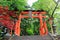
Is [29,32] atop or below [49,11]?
below

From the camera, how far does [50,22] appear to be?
11711 mm

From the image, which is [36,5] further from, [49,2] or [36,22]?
[36,22]

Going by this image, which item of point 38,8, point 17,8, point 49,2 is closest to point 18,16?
point 17,8

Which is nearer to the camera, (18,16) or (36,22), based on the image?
(18,16)

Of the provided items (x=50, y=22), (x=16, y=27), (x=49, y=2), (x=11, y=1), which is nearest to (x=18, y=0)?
(x=11, y=1)

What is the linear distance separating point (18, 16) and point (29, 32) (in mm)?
2315

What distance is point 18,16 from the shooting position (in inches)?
383

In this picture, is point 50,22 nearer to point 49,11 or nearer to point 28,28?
point 49,11

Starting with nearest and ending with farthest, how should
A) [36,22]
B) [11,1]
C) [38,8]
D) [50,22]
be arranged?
[11,1]
[38,8]
[50,22]
[36,22]

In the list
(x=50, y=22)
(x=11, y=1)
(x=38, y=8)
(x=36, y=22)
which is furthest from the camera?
(x=36, y=22)

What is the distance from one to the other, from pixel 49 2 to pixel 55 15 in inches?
46.8

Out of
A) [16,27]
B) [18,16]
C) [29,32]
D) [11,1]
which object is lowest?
[29,32]

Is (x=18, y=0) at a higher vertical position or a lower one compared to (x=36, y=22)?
higher

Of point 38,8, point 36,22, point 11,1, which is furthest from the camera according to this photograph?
point 36,22
